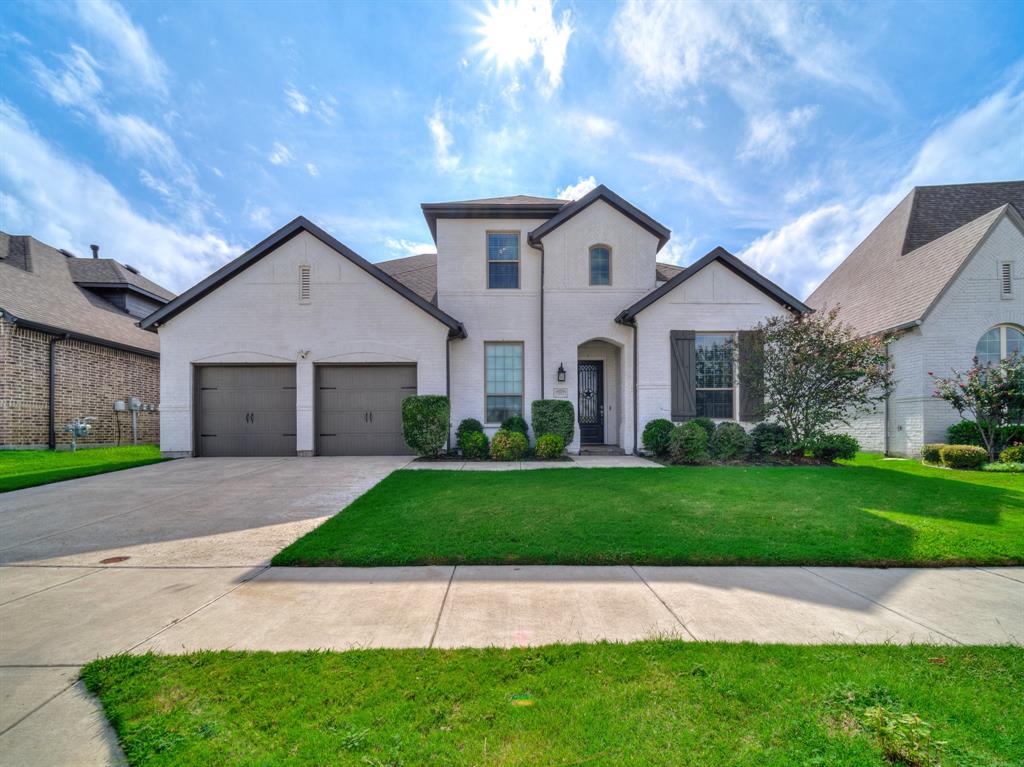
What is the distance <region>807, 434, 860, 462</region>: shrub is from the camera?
10.1 m

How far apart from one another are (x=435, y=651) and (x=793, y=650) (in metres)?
2.21

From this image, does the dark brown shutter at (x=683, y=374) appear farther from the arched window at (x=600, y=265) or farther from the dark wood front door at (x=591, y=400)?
the arched window at (x=600, y=265)

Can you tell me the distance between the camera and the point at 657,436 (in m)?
10.9

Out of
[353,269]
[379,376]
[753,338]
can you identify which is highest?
[353,269]

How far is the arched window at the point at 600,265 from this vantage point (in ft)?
40.5

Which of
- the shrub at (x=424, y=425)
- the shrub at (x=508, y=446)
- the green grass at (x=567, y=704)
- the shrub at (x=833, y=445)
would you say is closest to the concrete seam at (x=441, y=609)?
the green grass at (x=567, y=704)

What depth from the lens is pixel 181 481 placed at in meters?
8.05

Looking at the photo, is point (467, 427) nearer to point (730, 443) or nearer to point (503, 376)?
point (503, 376)

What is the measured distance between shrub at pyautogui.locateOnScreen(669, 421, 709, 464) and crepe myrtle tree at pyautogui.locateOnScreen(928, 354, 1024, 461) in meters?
7.10

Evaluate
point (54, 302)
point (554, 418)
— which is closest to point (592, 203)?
point (554, 418)

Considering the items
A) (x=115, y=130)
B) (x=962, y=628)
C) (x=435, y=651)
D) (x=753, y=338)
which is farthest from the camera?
(x=115, y=130)

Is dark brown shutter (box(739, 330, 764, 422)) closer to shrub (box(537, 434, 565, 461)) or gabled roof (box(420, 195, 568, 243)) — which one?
shrub (box(537, 434, 565, 461))

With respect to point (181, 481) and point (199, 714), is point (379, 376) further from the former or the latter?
point (199, 714)

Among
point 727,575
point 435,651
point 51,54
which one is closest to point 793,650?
point 727,575
